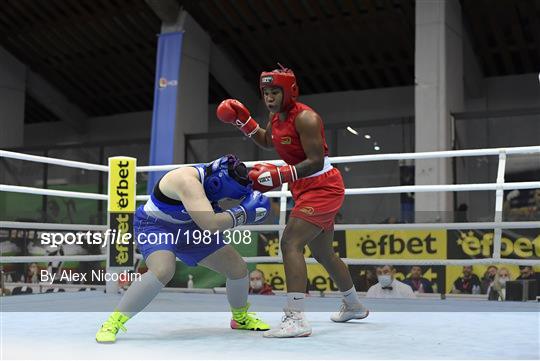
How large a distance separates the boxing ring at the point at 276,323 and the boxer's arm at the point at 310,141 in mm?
659

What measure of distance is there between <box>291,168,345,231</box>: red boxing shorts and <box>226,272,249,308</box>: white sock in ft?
1.16

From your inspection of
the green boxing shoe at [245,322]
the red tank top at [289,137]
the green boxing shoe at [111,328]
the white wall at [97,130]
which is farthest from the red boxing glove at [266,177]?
the white wall at [97,130]

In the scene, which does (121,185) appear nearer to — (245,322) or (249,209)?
(245,322)

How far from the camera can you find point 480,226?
3672 mm

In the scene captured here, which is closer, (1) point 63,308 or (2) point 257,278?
(1) point 63,308

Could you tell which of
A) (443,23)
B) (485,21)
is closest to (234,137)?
(443,23)

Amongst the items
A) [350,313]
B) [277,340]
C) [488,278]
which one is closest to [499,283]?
[488,278]

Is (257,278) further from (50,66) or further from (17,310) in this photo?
(50,66)

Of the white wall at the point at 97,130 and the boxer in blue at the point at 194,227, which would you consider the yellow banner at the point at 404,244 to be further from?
the white wall at the point at 97,130

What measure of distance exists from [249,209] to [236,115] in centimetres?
68

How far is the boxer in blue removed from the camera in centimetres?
244

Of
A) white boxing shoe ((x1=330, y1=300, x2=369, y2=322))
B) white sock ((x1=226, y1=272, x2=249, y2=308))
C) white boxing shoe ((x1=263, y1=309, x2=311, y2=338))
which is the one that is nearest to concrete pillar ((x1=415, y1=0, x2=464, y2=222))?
white boxing shoe ((x1=330, y1=300, x2=369, y2=322))

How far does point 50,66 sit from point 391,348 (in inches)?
457

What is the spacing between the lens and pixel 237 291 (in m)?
2.79
